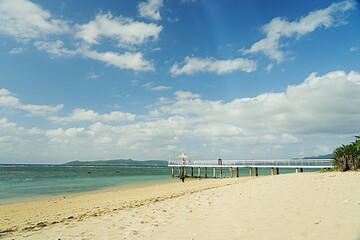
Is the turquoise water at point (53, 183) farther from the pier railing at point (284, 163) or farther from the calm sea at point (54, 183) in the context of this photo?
the pier railing at point (284, 163)

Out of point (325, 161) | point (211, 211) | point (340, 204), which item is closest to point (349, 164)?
point (325, 161)

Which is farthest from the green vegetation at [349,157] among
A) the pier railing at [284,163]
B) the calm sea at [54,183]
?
the calm sea at [54,183]

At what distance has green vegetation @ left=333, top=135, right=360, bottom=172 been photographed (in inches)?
771

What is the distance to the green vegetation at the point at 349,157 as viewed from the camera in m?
19.6

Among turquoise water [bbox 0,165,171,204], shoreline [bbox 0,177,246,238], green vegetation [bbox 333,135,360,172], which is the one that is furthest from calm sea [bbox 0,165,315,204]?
green vegetation [bbox 333,135,360,172]

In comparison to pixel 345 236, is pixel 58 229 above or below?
below

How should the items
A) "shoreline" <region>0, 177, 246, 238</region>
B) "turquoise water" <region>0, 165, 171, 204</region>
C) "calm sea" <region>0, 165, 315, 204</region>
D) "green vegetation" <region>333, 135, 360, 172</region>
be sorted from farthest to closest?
"turquoise water" <region>0, 165, 171, 204</region> → "calm sea" <region>0, 165, 315, 204</region> → "green vegetation" <region>333, 135, 360, 172</region> → "shoreline" <region>0, 177, 246, 238</region>

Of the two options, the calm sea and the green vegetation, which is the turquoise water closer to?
the calm sea

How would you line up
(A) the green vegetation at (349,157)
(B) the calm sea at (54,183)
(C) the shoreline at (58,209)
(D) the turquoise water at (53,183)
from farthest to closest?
(D) the turquoise water at (53,183), (B) the calm sea at (54,183), (A) the green vegetation at (349,157), (C) the shoreline at (58,209)

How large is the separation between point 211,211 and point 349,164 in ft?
56.2

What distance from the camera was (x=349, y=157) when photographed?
66.3ft

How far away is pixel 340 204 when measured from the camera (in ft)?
23.3

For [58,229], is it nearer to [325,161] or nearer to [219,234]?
[219,234]

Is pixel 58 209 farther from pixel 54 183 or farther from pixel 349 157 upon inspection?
pixel 54 183
